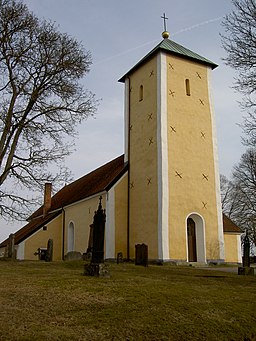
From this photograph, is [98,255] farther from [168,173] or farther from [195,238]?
[195,238]

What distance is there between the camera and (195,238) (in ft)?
68.1

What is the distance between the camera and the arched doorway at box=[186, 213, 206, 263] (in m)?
20.3

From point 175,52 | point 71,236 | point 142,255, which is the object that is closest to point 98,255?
point 142,255

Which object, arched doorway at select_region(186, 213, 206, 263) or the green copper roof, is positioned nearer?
arched doorway at select_region(186, 213, 206, 263)

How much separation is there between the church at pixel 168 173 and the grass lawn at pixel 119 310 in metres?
9.78

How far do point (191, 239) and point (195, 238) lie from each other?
0.22 meters

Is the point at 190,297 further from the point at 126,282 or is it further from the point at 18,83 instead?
the point at 18,83

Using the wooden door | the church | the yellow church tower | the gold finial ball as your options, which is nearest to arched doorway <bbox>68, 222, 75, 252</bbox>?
the church

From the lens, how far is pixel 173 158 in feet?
66.8

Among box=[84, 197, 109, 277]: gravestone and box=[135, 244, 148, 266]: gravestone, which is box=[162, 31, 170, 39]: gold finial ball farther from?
box=[84, 197, 109, 277]: gravestone

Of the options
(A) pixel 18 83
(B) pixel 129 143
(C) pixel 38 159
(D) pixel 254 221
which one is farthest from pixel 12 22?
(D) pixel 254 221

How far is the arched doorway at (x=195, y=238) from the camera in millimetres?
20344

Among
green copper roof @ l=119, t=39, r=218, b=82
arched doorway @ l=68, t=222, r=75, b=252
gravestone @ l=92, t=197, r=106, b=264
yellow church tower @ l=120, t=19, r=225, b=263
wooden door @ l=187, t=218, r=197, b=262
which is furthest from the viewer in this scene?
arched doorway @ l=68, t=222, r=75, b=252

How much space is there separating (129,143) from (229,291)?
14548 mm
